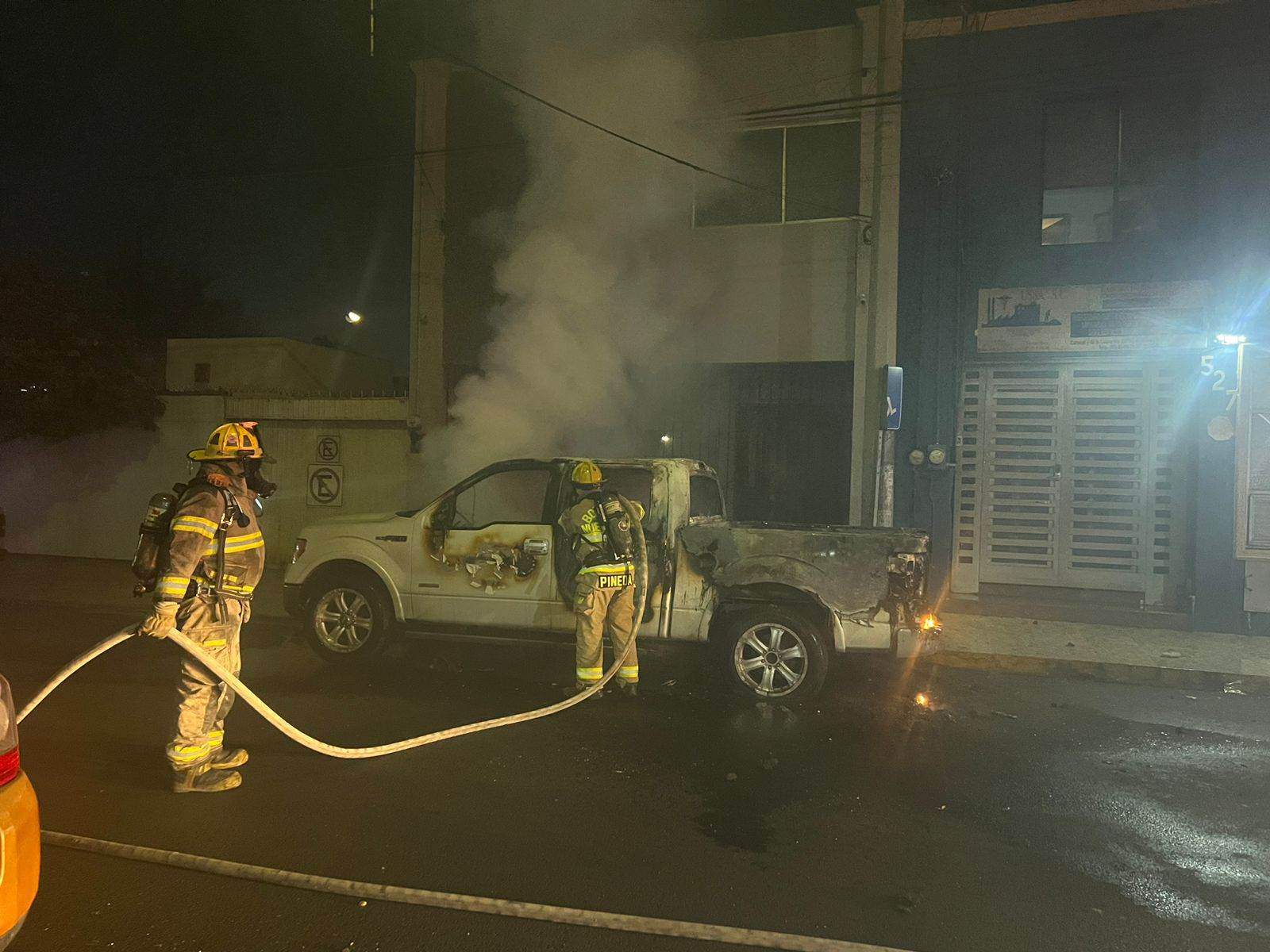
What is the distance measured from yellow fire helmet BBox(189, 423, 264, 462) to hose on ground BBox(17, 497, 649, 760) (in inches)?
36.3

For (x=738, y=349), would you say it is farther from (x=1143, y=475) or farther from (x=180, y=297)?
(x=180, y=297)

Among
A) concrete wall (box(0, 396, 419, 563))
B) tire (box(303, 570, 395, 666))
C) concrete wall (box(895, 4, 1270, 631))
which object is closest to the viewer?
tire (box(303, 570, 395, 666))

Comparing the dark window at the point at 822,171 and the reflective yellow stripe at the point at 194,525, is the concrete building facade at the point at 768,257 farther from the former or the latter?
the reflective yellow stripe at the point at 194,525

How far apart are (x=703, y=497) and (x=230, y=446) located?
12.1 feet

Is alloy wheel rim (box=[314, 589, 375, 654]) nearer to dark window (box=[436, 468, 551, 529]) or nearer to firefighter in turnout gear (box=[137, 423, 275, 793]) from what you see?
dark window (box=[436, 468, 551, 529])

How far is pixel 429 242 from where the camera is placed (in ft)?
39.9

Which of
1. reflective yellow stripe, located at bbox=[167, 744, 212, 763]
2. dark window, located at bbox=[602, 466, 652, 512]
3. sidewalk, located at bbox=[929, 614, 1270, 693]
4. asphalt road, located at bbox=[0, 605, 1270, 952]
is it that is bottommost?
asphalt road, located at bbox=[0, 605, 1270, 952]

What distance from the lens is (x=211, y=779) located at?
13.7ft

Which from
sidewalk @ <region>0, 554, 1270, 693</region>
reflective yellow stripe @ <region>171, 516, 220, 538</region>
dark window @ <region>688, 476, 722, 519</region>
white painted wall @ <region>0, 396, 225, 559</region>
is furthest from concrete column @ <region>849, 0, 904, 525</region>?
white painted wall @ <region>0, 396, 225, 559</region>

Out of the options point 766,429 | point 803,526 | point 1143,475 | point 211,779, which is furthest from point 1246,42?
point 211,779

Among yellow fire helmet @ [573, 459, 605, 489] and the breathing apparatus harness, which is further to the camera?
yellow fire helmet @ [573, 459, 605, 489]

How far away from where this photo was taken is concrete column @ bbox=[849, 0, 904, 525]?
10.4m

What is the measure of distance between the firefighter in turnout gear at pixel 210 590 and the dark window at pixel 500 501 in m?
2.28

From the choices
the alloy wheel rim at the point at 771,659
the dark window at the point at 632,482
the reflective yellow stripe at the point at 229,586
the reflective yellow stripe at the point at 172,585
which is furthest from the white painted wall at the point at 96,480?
the alloy wheel rim at the point at 771,659
